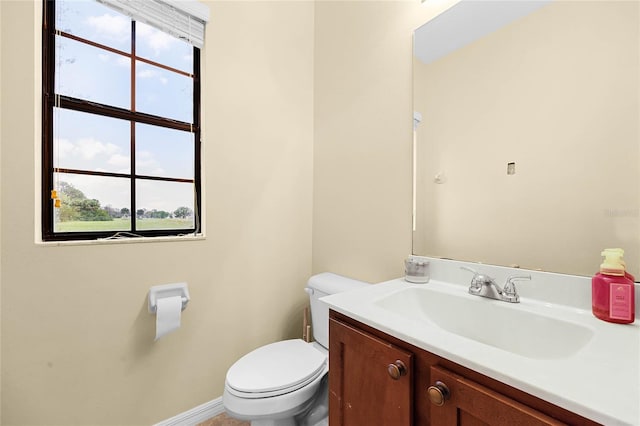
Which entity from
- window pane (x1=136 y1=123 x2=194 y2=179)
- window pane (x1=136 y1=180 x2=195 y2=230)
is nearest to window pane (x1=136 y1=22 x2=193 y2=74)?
window pane (x1=136 y1=123 x2=194 y2=179)

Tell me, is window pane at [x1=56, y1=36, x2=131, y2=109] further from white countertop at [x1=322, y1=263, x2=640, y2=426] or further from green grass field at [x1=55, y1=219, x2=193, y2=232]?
white countertop at [x1=322, y1=263, x2=640, y2=426]

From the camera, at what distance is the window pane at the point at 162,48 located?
137 cm

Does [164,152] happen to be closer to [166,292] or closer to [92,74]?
[92,74]

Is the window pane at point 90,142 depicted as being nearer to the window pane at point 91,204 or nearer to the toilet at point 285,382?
the window pane at point 91,204

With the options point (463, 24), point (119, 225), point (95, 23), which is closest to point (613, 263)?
point (463, 24)

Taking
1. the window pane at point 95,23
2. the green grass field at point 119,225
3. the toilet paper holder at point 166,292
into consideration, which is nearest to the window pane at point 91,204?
the green grass field at point 119,225

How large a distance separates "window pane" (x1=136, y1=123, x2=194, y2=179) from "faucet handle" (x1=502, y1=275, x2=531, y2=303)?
155 cm

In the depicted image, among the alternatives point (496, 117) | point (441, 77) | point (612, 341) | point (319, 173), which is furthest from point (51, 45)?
point (612, 341)

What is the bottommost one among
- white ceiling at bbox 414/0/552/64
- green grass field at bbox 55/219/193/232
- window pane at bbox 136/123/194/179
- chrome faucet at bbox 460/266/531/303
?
chrome faucet at bbox 460/266/531/303

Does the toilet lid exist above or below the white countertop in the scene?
below

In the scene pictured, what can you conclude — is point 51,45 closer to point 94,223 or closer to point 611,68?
point 94,223

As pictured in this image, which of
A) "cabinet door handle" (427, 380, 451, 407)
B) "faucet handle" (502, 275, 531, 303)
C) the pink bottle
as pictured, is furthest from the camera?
"faucet handle" (502, 275, 531, 303)

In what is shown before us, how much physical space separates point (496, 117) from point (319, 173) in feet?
3.45

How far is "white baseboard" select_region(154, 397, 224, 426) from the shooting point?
1.34 metres
